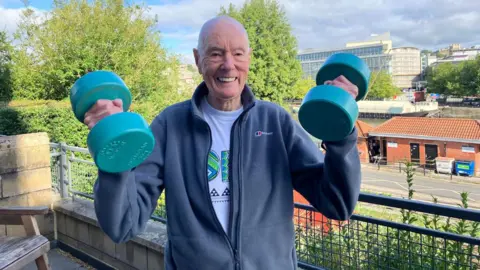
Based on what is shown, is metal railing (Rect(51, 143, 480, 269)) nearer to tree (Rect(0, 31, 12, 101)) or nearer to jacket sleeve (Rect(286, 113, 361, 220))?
jacket sleeve (Rect(286, 113, 361, 220))

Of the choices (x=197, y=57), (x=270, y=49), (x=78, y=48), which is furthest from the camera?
(x=270, y=49)

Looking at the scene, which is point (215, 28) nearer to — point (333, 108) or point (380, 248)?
point (333, 108)

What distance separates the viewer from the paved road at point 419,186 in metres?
23.2

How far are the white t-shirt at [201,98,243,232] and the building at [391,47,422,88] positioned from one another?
422ft

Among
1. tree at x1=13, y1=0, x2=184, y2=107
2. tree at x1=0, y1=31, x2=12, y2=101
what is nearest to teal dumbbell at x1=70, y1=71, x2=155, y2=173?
tree at x1=13, y1=0, x2=184, y2=107

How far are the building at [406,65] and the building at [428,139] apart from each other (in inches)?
3786

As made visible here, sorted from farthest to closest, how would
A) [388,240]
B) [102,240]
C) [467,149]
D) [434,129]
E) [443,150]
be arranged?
1. [434,129]
2. [443,150]
3. [467,149]
4. [102,240]
5. [388,240]

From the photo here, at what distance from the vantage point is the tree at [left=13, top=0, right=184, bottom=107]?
13562mm

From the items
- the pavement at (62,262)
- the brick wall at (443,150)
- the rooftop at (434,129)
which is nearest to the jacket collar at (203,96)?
the pavement at (62,262)

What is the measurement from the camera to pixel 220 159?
55.4 inches

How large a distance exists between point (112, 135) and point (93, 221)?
333 cm

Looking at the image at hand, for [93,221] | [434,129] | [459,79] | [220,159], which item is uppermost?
[459,79]

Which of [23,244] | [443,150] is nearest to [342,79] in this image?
[23,244]

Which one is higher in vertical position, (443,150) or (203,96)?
(203,96)
